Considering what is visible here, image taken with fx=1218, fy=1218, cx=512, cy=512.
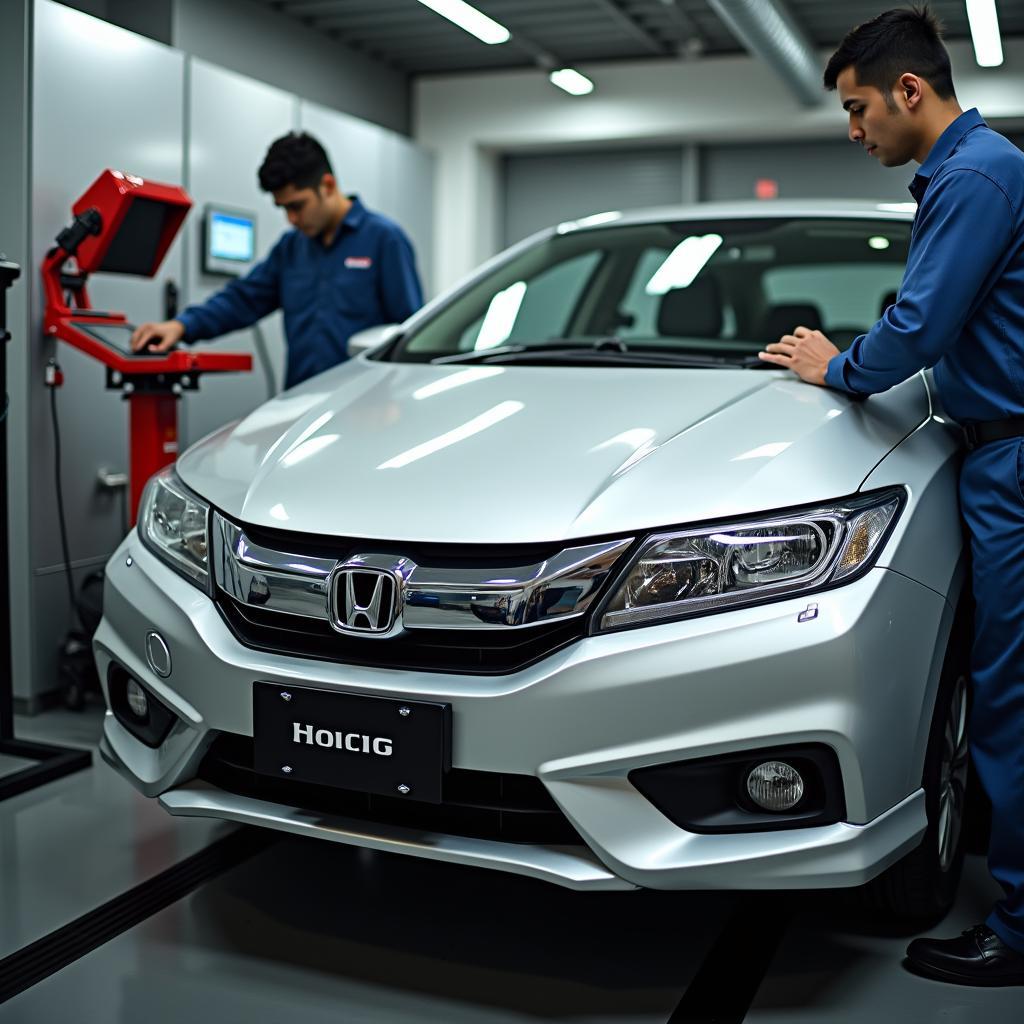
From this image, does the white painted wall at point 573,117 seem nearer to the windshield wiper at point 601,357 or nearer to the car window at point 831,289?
the car window at point 831,289

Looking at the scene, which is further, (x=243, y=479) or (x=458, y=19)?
(x=458, y=19)

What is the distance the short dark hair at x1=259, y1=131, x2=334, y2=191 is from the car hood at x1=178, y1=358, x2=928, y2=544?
4.68 feet

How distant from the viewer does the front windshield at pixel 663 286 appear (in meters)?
2.72

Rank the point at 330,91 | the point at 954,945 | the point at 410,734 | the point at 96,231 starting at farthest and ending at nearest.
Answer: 1. the point at 330,91
2. the point at 96,231
3. the point at 954,945
4. the point at 410,734

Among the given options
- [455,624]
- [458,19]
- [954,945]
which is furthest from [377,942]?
[458,19]

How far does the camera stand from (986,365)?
1.96m

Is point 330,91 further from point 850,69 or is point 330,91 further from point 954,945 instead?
point 954,945

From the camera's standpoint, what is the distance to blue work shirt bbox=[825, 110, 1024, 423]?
186cm

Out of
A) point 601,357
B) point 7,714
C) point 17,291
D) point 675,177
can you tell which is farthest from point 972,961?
point 675,177

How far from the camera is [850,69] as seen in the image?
2008 mm

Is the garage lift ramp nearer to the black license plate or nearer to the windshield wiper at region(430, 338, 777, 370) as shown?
the windshield wiper at region(430, 338, 777, 370)

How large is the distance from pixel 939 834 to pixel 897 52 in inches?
50.2

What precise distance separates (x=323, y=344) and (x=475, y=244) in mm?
4112

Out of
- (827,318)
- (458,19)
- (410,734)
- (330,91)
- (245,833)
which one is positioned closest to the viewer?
(410,734)
